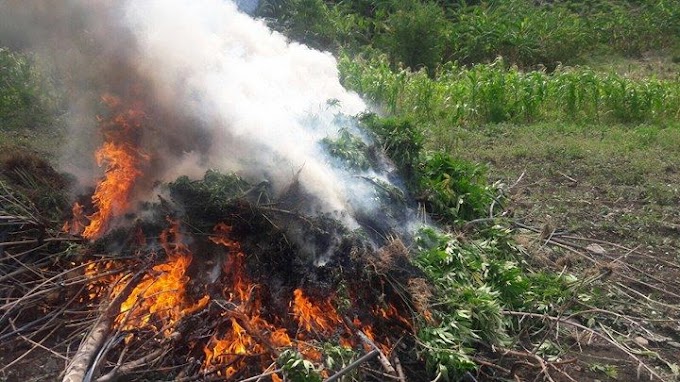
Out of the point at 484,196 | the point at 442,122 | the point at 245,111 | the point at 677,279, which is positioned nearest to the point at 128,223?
the point at 245,111

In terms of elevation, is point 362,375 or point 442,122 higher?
point 362,375

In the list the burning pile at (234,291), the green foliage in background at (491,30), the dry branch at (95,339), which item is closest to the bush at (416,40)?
the green foliage in background at (491,30)

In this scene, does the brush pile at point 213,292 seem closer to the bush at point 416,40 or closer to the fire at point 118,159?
the fire at point 118,159

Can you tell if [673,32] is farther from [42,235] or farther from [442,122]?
[42,235]

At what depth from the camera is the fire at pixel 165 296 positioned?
14.2ft

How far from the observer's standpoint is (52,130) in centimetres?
952

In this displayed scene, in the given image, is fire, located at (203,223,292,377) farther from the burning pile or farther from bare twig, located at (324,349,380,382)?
bare twig, located at (324,349,380,382)

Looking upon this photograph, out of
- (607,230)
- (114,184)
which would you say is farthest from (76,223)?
(607,230)

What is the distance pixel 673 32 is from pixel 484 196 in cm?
1308

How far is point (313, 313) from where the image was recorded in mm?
4398

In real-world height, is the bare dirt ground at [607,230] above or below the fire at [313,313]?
above

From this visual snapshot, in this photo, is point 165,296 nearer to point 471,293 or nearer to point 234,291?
point 234,291

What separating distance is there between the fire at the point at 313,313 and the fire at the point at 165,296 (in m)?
0.56

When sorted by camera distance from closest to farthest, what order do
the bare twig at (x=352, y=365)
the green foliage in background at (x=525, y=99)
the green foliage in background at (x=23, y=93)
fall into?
the bare twig at (x=352, y=365) → the green foliage in background at (x=23, y=93) → the green foliage in background at (x=525, y=99)
